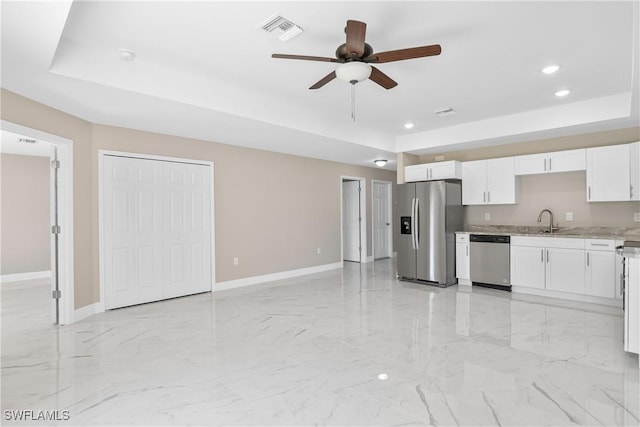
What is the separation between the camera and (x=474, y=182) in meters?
5.74

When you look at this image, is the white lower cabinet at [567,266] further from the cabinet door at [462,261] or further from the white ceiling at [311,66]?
the white ceiling at [311,66]

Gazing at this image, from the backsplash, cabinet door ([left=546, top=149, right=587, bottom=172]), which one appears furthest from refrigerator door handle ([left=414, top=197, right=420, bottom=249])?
cabinet door ([left=546, top=149, right=587, bottom=172])

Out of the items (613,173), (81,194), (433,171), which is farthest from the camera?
(433,171)

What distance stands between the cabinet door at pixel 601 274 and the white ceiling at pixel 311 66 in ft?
5.66

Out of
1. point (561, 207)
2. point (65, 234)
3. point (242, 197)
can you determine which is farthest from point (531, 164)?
point (65, 234)

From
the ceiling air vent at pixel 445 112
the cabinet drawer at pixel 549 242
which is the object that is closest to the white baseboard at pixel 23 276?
the ceiling air vent at pixel 445 112

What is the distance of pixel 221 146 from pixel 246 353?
3506mm

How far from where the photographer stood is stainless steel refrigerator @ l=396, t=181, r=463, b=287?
552 centimetres

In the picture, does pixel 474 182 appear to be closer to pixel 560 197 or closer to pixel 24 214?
pixel 560 197

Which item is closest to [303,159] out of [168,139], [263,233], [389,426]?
[263,233]

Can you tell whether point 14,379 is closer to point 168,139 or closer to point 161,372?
point 161,372

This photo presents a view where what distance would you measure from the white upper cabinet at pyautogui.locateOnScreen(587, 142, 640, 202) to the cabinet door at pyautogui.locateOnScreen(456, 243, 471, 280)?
179 cm

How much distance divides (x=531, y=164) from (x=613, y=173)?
0.97 meters

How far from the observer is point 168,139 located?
4855 millimetres
